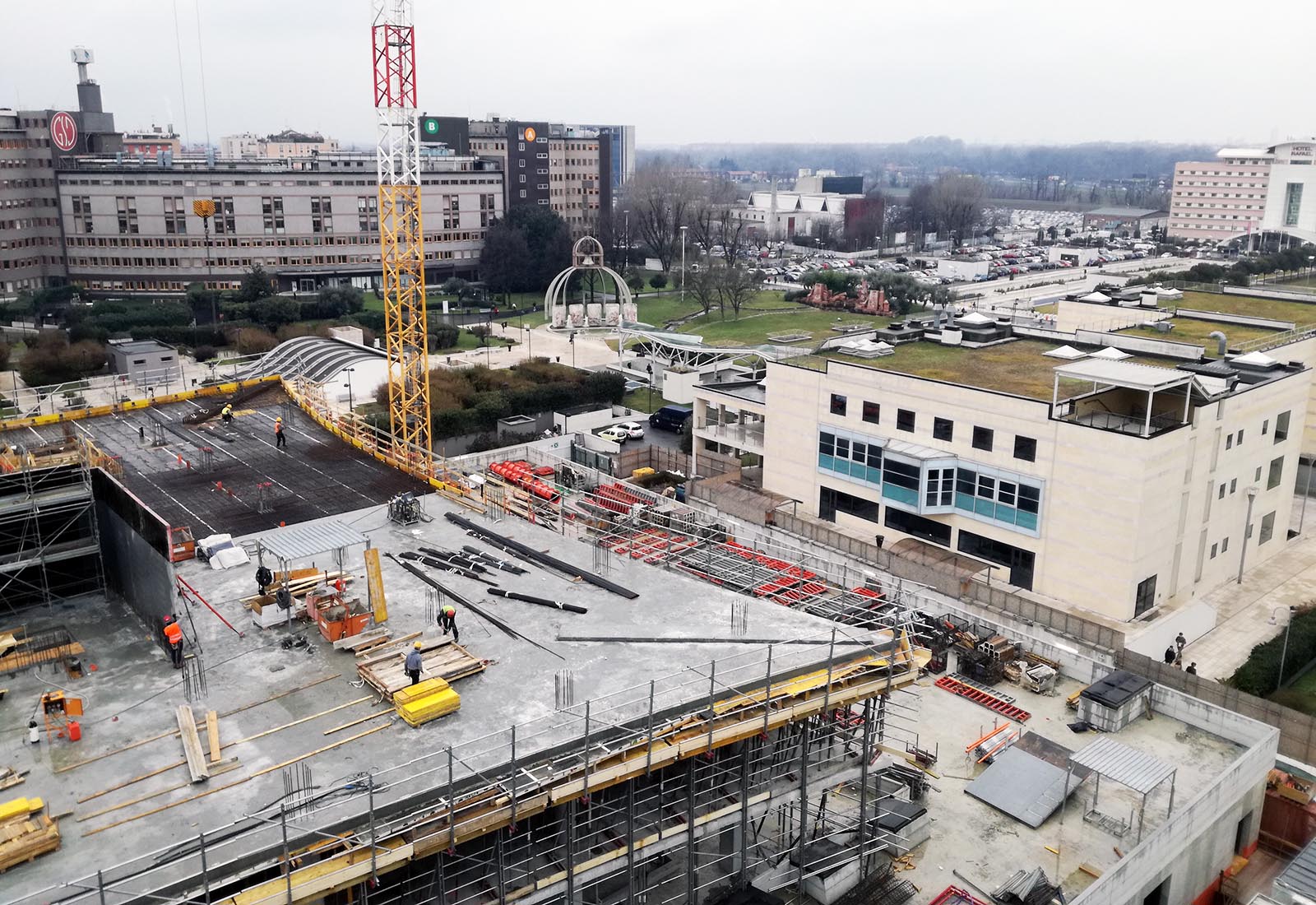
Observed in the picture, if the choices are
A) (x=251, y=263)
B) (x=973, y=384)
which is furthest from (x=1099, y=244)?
(x=973, y=384)

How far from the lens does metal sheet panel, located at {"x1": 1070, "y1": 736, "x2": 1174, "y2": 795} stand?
22641 millimetres

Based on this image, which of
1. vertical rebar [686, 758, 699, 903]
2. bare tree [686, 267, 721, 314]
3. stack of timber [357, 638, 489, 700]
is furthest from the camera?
bare tree [686, 267, 721, 314]

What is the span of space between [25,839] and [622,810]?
947cm

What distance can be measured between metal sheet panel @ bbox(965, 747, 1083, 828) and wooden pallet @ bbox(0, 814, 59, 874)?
1903 cm

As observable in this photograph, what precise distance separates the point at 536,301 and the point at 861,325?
3638 cm

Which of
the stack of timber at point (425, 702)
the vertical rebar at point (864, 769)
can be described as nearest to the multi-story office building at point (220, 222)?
the stack of timber at point (425, 702)

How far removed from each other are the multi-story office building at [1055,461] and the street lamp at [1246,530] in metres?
0.09

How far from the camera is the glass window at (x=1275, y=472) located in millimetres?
40094

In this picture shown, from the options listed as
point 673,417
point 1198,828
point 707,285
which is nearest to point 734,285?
point 707,285

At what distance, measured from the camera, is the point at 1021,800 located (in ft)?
78.6

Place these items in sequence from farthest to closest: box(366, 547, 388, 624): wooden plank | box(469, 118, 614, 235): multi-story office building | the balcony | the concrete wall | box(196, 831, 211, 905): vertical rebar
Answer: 1. box(469, 118, 614, 235): multi-story office building
2. the balcony
3. box(366, 547, 388, 624): wooden plank
4. the concrete wall
5. box(196, 831, 211, 905): vertical rebar

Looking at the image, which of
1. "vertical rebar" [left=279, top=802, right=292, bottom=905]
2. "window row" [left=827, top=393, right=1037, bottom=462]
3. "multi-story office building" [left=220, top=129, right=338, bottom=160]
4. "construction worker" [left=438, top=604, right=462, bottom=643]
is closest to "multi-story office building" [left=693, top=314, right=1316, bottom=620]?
"window row" [left=827, top=393, right=1037, bottom=462]

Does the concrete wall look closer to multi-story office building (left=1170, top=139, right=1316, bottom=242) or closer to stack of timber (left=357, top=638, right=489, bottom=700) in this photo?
stack of timber (left=357, top=638, right=489, bottom=700)

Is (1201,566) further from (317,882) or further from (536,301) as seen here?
(536,301)
